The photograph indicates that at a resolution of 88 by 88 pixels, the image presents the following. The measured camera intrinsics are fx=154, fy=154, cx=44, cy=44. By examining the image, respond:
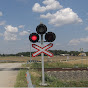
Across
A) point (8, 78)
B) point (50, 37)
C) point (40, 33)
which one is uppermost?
point (40, 33)

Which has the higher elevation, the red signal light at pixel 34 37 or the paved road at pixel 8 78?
the red signal light at pixel 34 37

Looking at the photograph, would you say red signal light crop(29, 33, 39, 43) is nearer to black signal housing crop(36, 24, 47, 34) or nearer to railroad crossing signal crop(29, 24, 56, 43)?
railroad crossing signal crop(29, 24, 56, 43)

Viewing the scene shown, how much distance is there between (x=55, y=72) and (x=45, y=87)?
11903 mm

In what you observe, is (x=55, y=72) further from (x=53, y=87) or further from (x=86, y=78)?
(x=53, y=87)

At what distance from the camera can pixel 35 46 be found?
7.81 meters

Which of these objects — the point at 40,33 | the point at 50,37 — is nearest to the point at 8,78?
the point at 40,33

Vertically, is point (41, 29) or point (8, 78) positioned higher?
point (41, 29)

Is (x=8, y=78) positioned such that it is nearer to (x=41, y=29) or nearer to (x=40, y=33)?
(x=40, y=33)

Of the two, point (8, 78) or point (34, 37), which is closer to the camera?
point (34, 37)

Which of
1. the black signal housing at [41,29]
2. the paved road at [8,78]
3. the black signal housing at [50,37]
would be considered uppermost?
the black signal housing at [41,29]

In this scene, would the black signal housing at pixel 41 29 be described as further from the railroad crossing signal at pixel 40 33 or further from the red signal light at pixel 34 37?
the red signal light at pixel 34 37

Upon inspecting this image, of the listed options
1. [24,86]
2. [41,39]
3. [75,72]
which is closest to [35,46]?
[41,39]

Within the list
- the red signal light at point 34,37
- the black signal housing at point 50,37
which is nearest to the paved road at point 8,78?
the red signal light at point 34,37

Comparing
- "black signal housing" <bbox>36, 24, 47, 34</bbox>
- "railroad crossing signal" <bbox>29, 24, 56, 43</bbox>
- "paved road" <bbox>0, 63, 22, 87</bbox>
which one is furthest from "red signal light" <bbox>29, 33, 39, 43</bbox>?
"paved road" <bbox>0, 63, 22, 87</bbox>
